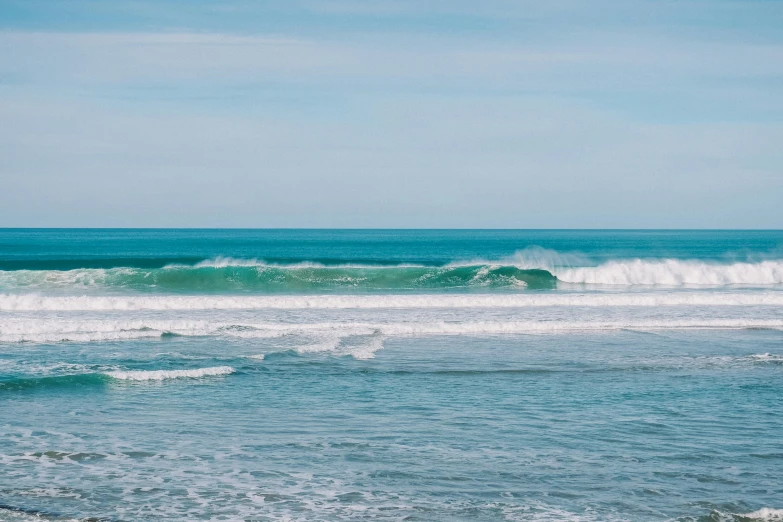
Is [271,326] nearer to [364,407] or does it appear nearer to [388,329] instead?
[388,329]

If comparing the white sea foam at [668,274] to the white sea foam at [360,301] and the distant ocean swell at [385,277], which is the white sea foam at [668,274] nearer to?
the distant ocean swell at [385,277]

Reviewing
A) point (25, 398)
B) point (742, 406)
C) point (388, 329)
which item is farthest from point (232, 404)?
point (388, 329)

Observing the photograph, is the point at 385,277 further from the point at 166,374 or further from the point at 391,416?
the point at 391,416

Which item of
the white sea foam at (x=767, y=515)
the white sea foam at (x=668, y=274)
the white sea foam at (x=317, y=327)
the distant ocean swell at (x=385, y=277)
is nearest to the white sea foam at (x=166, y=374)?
the white sea foam at (x=317, y=327)

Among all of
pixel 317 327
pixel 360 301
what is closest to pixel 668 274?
pixel 360 301

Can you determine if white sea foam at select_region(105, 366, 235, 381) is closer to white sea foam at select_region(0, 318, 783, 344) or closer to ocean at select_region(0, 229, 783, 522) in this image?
ocean at select_region(0, 229, 783, 522)

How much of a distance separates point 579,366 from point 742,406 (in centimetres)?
341

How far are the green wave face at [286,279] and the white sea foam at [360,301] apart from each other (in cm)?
516

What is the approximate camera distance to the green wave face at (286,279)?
1206 inches

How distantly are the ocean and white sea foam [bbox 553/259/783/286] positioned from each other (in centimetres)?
1277

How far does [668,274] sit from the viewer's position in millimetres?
34844

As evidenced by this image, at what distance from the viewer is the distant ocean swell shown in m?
30.8

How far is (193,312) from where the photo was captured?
21.9 meters

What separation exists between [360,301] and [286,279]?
9.23 meters
